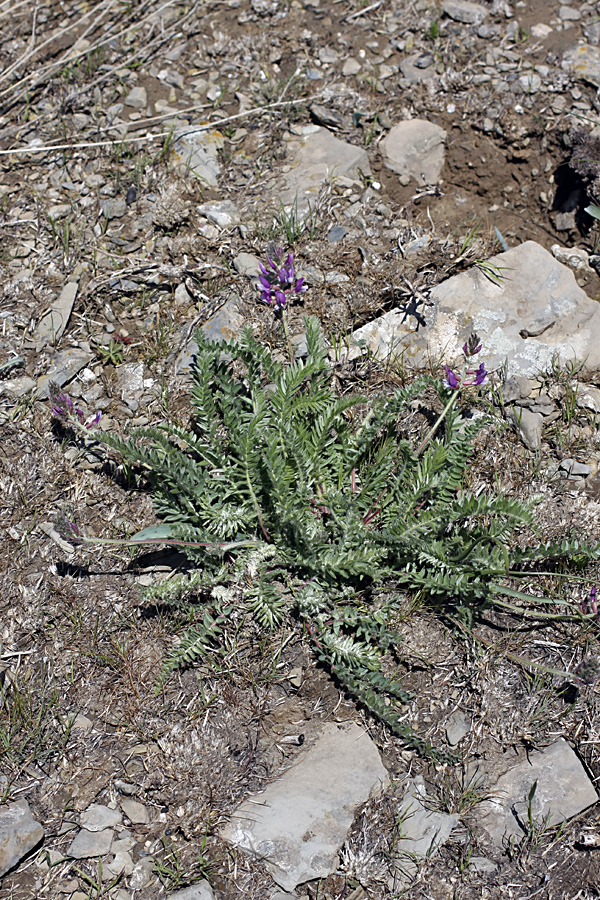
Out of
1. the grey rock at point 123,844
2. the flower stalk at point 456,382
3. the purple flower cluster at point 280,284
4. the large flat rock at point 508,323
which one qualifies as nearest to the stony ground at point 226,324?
the grey rock at point 123,844

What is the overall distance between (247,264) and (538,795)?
281cm

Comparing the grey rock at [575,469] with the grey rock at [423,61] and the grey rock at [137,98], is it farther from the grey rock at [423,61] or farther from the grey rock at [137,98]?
the grey rock at [137,98]

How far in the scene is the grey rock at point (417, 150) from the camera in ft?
13.6

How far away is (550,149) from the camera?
165 inches

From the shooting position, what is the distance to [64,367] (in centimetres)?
366

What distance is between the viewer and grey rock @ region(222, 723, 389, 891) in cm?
250

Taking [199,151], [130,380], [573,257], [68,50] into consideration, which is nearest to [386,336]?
[573,257]

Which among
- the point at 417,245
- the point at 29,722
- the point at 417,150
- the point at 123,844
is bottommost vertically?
the point at 123,844

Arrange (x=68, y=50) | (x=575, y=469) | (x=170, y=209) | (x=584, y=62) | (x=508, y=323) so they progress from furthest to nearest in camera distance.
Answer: (x=68, y=50) → (x=584, y=62) → (x=170, y=209) → (x=508, y=323) → (x=575, y=469)

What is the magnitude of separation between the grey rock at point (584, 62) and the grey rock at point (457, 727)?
3754 mm

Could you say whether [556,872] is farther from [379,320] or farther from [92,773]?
[379,320]

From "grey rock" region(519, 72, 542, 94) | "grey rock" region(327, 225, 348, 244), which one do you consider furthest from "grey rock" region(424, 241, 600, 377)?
"grey rock" region(519, 72, 542, 94)

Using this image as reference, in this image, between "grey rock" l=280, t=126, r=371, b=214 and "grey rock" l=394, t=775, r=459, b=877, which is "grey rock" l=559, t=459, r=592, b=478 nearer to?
"grey rock" l=394, t=775, r=459, b=877

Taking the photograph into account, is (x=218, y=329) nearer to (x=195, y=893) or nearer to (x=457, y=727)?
(x=457, y=727)
